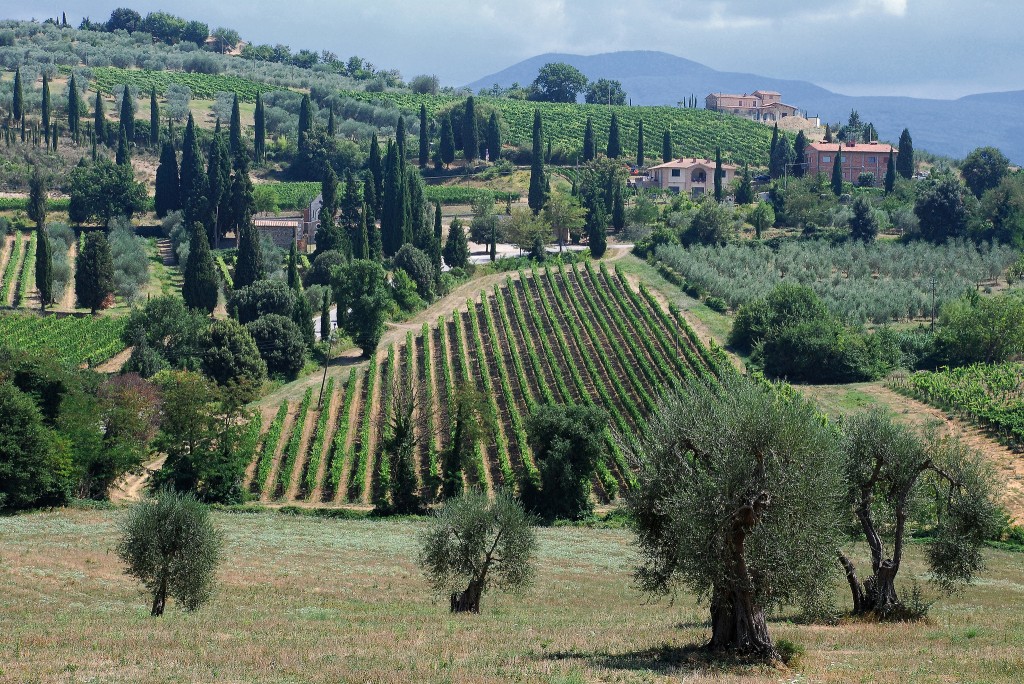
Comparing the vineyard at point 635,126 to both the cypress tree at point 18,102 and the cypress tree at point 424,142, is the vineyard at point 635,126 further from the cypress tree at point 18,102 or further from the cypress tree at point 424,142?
the cypress tree at point 18,102

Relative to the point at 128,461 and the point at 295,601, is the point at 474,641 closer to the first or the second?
the point at 295,601

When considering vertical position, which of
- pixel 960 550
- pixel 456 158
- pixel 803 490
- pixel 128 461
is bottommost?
pixel 128 461

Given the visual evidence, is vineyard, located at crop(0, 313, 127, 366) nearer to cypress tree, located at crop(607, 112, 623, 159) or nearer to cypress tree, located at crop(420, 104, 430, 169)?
cypress tree, located at crop(420, 104, 430, 169)

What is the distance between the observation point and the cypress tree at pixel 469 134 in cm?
13700

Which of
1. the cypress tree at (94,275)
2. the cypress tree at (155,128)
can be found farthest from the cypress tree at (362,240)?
the cypress tree at (155,128)

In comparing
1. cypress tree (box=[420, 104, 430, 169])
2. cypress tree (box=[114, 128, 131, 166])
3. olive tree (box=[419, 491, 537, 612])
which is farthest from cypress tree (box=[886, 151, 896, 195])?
olive tree (box=[419, 491, 537, 612])

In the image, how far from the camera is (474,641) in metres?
27.9

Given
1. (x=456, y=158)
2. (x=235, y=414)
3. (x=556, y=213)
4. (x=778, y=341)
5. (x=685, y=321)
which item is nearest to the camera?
(x=235, y=414)

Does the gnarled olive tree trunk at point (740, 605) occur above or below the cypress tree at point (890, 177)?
below

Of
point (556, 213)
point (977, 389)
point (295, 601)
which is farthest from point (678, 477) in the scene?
point (556, 213)

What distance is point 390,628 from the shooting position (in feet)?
99.3

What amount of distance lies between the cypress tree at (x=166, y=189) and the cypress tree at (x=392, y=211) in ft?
71.1

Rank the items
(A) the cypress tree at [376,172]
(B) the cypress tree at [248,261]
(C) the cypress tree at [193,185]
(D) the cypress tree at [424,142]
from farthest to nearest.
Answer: (D) the cypress tree at [424,142]
(A) the cypress tree at [376,172]
(C) the cypress tree at [193,185]
(B) the cypress tree at [248,261]

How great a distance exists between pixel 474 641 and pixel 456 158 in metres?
118
